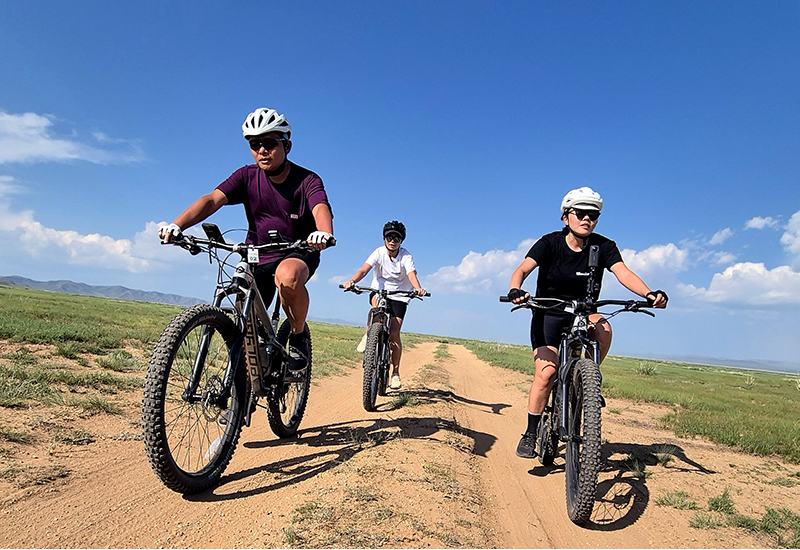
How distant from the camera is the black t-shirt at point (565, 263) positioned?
15.8 ft

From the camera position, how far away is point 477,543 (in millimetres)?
2723

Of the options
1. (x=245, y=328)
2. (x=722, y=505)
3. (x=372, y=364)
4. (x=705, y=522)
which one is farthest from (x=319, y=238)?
(x=722, y=505)

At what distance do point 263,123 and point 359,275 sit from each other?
3904mm

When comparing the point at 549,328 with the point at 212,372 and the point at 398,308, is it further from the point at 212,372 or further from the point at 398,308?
the point at 398,308

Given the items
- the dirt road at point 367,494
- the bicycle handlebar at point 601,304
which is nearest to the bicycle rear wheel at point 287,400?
the dirt road at point 367,494

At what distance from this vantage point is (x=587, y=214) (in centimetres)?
473

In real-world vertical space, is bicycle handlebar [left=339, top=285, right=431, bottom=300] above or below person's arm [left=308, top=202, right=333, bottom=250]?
below

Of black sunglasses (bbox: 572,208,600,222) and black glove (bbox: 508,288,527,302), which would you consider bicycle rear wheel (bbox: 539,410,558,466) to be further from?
black sunglasses (bbox: 572,208,600,222)

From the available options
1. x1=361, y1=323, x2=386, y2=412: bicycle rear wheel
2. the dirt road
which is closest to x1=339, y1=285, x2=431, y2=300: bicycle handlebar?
x1=361, y1=323, x2=386, y2=412: bicycle rear wheel

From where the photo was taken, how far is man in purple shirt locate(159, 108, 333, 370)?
412cm

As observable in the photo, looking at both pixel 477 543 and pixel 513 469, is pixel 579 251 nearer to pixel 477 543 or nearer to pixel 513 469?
pixel 513 469

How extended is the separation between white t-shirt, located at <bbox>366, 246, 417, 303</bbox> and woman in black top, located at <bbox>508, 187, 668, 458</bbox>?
3.37 m

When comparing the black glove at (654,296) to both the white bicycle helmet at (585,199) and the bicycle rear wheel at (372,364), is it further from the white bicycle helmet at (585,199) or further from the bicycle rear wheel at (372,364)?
the bicycle rear wheel at (372,364)

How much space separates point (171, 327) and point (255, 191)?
190 centimetres
